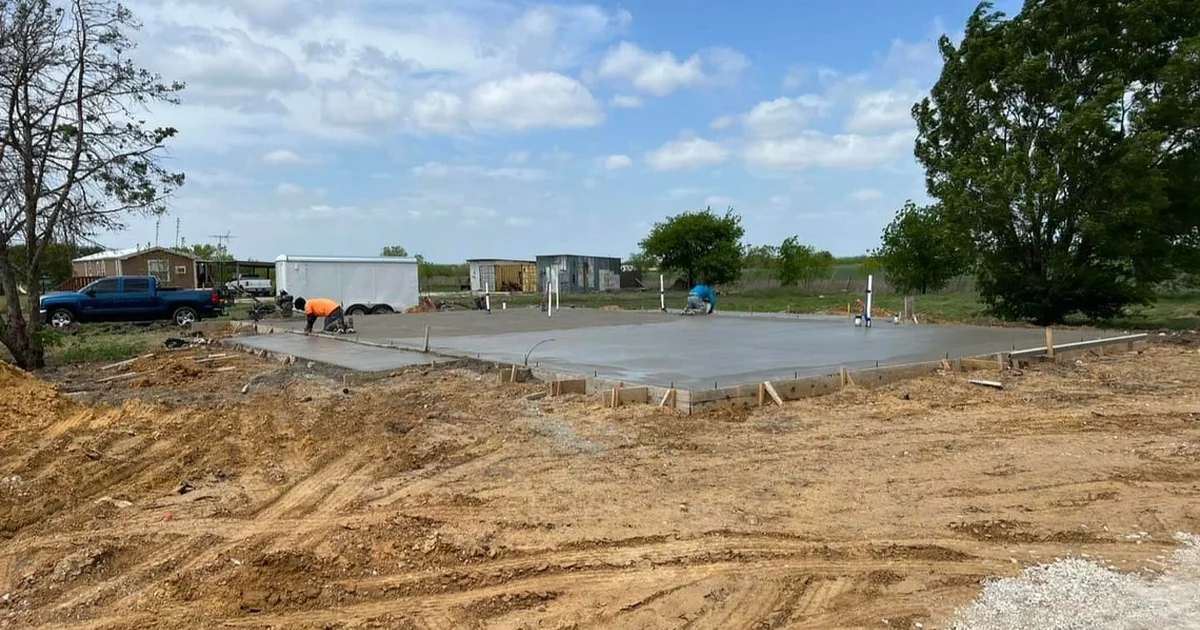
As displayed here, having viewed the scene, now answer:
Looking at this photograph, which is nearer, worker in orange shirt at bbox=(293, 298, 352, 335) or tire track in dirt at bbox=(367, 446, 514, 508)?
tire track in dirt at bbox=(367, 446, 514, 508)

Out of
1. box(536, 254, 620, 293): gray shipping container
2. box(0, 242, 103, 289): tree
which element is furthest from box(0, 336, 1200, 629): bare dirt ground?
box(536, 254, 620, 293): gray shipping container

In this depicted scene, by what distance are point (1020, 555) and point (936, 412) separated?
4106 millimetres

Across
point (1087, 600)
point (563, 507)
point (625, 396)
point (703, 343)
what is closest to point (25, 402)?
point (625, 396)

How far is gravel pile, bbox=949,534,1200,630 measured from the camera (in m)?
3.40

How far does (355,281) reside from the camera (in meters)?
26.4

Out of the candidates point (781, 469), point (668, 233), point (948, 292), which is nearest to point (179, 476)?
point (781, 469)

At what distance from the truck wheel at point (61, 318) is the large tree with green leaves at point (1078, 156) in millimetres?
24521

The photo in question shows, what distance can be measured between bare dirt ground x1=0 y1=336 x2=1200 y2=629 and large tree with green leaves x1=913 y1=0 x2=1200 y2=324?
32.4ft

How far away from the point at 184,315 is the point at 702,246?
81.9ft

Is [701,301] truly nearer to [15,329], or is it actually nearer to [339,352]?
[339,352]

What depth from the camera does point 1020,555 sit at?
13.8 feet

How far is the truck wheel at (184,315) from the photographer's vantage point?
23.6 meters

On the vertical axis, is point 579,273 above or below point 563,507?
above

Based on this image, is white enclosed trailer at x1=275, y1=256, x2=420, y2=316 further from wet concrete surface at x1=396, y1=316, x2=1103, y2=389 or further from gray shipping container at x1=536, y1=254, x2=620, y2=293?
gray shipping container at x1=536, y1=254, x2=620, y2=293
